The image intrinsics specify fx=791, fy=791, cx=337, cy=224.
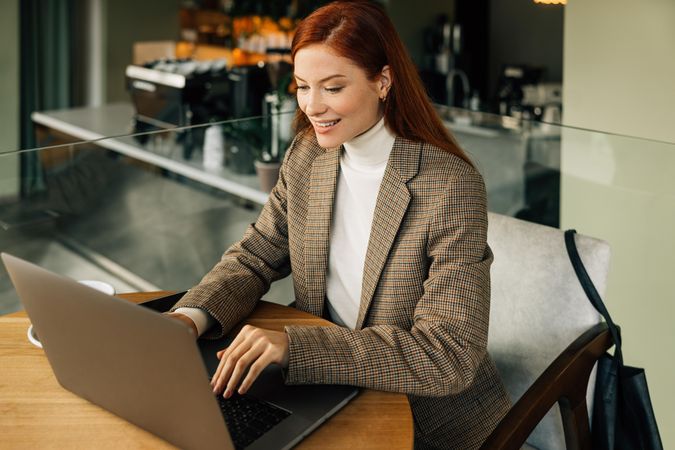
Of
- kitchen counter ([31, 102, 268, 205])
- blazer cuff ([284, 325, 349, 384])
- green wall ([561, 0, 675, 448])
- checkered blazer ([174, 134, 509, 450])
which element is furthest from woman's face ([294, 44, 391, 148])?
green wall ([561, 0, 675, 448])

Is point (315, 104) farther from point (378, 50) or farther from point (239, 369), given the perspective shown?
point (239, 369)

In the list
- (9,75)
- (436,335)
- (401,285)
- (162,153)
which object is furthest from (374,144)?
(9,75)

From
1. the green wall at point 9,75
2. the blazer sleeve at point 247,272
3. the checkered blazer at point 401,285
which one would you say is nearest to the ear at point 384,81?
the checkered blazer at point 401,285

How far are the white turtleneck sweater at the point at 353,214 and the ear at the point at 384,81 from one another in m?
0.06

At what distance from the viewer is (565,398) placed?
1.43 meters

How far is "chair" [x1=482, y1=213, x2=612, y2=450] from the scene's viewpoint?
1455mm

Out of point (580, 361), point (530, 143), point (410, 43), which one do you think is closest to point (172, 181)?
point (530, 143)

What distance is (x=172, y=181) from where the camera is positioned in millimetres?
2721

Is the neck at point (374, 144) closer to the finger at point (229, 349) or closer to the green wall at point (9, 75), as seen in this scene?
the finger at point (229, 349)

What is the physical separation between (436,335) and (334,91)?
0.44m

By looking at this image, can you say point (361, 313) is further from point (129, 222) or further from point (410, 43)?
point (410, 43)

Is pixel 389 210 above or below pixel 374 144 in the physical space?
below

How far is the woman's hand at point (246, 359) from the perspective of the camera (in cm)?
111

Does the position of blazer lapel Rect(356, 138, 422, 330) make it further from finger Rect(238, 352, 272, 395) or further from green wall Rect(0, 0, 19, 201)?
green wall Rect(0, 0, 19, 201)
